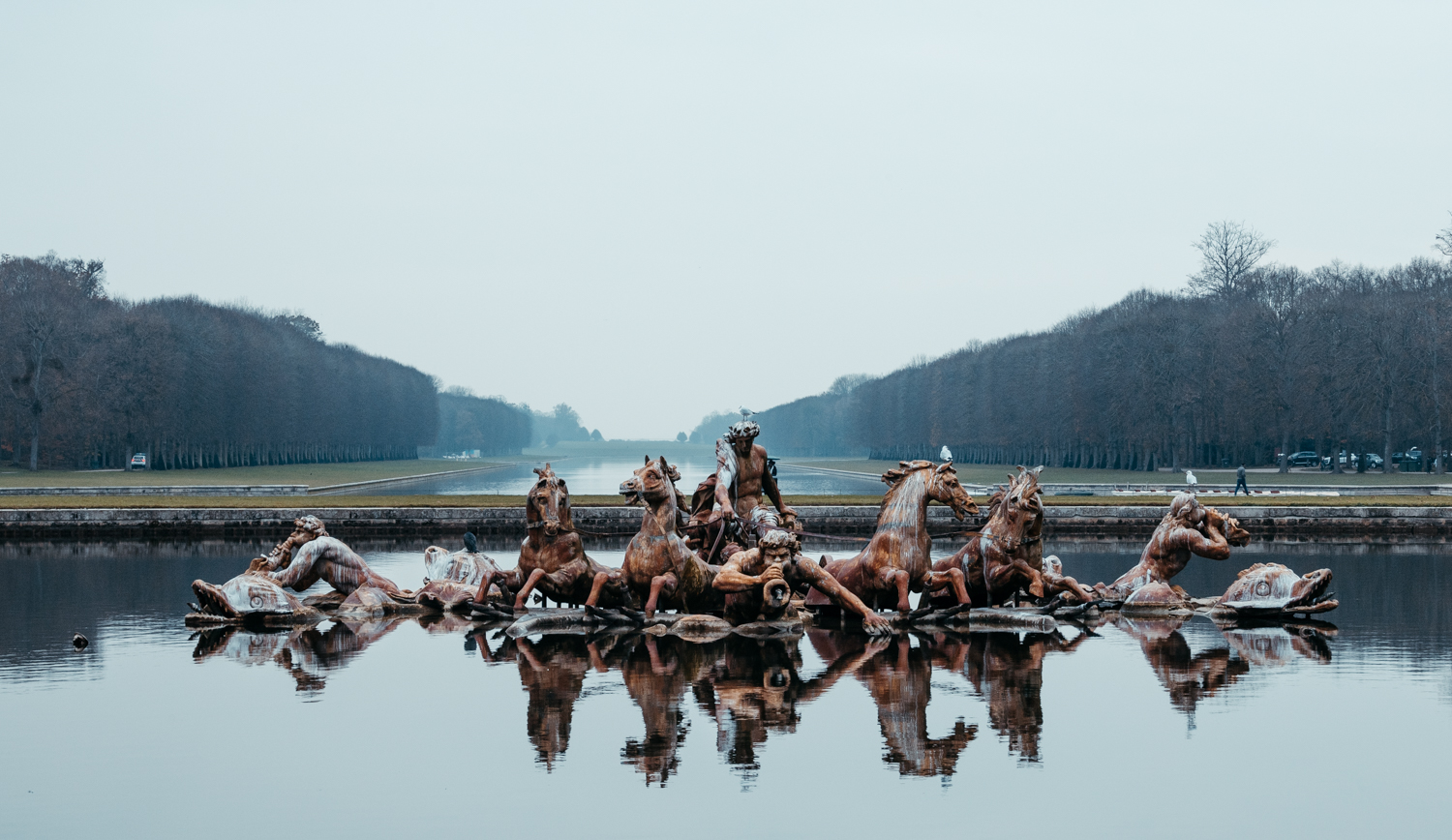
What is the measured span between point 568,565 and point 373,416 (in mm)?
89365

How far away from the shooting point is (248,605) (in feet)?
42.2

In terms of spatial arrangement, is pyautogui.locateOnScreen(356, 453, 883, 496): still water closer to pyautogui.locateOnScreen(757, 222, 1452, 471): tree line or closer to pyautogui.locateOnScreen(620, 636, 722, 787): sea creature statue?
pyautogui.locateOnScreen(757, 222, 1452, 471): tree line

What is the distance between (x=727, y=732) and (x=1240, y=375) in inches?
2181

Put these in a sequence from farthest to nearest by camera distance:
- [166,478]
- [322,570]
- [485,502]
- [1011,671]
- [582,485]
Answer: [582,485] < [166,478] < [485,502] < [322,570] < [1011,671]

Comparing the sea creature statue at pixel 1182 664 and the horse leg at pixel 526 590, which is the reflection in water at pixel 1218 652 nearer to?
the sea creature statue at pixel 1182 664

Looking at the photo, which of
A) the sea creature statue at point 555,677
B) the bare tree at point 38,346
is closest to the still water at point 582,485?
the sea creature statue at point 555,677

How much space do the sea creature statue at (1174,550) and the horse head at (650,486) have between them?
5055 mm

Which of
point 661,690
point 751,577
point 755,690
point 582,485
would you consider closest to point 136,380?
point 582,485

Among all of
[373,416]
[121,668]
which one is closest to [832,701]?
[121,668]

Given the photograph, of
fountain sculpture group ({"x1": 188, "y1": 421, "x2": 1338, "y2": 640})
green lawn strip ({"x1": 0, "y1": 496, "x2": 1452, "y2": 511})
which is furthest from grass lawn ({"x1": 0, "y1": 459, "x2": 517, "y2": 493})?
fountain sculpture group ({"x1": 188, "y1": 421, "x2": 1338, "y2": 640})

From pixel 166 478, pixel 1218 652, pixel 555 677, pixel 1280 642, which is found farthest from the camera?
pixel 166 478

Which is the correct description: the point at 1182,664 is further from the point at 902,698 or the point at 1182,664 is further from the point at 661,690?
the point at 661,690

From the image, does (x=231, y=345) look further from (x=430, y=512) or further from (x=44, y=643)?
(x=44, y=643)

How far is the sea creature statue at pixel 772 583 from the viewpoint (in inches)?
463
